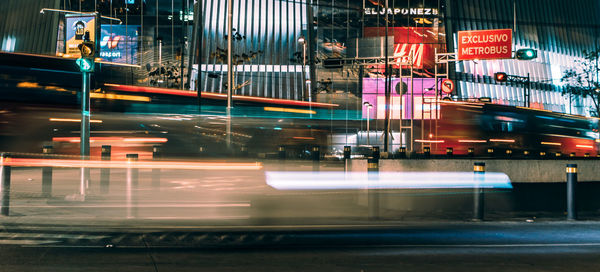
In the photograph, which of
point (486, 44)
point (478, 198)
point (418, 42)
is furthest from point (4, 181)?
point (418, 42)

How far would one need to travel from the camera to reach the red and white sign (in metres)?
34.3

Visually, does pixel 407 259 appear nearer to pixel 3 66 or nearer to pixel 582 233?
pixel 582 233

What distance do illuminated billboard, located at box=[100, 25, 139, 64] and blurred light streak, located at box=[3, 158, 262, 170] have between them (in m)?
39.1

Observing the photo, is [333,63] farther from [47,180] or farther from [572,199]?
[572,199]

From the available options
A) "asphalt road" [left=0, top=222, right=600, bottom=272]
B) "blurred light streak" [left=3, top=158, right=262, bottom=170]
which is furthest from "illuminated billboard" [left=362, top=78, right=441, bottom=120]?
"asphalt road" [left=0, top=222, right=600, bottom=272]

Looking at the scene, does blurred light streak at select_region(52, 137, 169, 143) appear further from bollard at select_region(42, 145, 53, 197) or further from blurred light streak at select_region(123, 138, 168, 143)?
bollard at select_region(42, 145, 53, 197)

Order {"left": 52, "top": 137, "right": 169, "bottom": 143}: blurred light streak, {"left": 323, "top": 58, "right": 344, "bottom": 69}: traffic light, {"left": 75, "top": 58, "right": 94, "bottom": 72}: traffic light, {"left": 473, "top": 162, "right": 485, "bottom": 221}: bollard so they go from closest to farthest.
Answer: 1. {"left": 473, "top": 162, "right": 485, "bottom": 221}: bollard
2. {"left": 75, "top": 58, "right": 94, "bottom": 72}: traffic light
3. {"left": 52, "top": 137, "right": 169, "bottom": 143}: blurred light streak
4. {"left": 323, "top": 58, "right": 344, "bottom": 69}: traffic light

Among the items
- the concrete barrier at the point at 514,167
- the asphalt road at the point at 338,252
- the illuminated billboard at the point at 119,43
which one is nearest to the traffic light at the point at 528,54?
the concrete barrier at the point at 514,167

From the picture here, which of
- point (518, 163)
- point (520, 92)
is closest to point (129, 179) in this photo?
point (518, 163)

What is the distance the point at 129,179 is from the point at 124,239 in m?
4.39

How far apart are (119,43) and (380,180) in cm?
4314

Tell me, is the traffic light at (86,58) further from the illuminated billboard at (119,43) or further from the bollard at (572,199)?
the illuminated billboard at (119,43)

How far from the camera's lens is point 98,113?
22484 millimetres

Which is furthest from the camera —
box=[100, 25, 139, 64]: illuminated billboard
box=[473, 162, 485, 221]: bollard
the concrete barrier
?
box=[100, 25, 139, 64]: illuminated billboard
